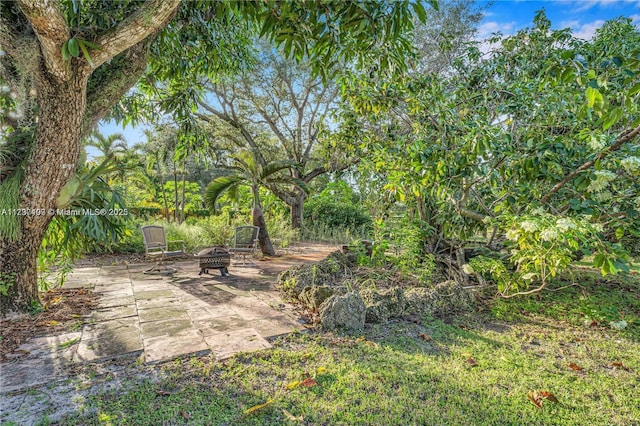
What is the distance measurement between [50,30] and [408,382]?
3871 millimetres

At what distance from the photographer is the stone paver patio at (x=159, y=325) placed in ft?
8.64

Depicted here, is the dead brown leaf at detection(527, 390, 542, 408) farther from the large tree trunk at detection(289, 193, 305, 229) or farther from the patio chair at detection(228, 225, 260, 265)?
the large tree trunk at detection(289, 193, 305, 229)

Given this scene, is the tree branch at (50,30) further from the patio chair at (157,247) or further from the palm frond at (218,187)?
the palm frond at (218,187)

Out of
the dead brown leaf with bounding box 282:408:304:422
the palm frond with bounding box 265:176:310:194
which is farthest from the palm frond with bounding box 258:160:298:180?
the dead brown leaf with bounding box 282:408:304:422

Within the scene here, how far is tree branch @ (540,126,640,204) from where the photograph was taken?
9.62 ft

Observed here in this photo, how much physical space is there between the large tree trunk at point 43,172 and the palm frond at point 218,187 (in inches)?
216

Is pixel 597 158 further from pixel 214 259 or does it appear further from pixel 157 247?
pixel 157 247

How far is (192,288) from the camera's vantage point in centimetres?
507

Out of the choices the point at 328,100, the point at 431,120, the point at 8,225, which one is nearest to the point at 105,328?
the point at 8,225

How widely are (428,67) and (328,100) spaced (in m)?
4.17

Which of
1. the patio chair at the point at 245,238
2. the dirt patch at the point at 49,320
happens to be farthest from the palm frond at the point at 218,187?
the dirt patch at the point at 49,320

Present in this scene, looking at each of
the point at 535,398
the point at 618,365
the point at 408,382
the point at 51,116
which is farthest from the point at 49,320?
the point at 618,365

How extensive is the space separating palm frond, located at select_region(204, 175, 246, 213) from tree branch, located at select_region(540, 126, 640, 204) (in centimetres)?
727

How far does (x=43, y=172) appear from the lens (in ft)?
10.3
